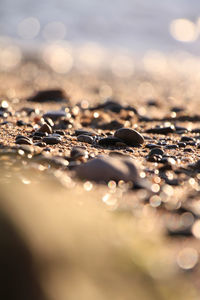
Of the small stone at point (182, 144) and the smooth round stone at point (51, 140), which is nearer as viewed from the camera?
the smooth round stone at point (51, 140)

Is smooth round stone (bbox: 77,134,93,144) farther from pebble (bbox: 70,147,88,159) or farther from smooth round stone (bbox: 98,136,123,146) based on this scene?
pebble (bbox: 70,147,88,159)

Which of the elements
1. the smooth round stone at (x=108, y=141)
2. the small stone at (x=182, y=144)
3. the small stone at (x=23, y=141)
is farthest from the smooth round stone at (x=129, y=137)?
the small stone at (x=23, y=141)

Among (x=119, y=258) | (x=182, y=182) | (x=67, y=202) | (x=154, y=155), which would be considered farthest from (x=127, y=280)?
(x=154, y=155)

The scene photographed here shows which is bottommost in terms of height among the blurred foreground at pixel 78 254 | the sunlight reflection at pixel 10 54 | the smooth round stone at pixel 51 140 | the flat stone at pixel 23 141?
the blurred foreground at pixel 78 254

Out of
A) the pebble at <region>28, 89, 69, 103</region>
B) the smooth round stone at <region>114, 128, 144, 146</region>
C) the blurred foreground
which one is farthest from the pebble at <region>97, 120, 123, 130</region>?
the blurred foreground

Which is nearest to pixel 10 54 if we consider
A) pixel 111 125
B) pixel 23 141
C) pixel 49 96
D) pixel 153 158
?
pixel 49 96

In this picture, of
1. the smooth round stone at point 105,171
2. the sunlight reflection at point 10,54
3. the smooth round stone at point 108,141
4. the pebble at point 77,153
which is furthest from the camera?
the sunlight reflection at point 10,54

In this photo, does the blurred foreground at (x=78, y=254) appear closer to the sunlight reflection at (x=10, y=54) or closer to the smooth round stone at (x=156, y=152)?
the smooth round stone at (x=156, y=152)

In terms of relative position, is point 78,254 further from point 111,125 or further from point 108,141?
point 111,125
